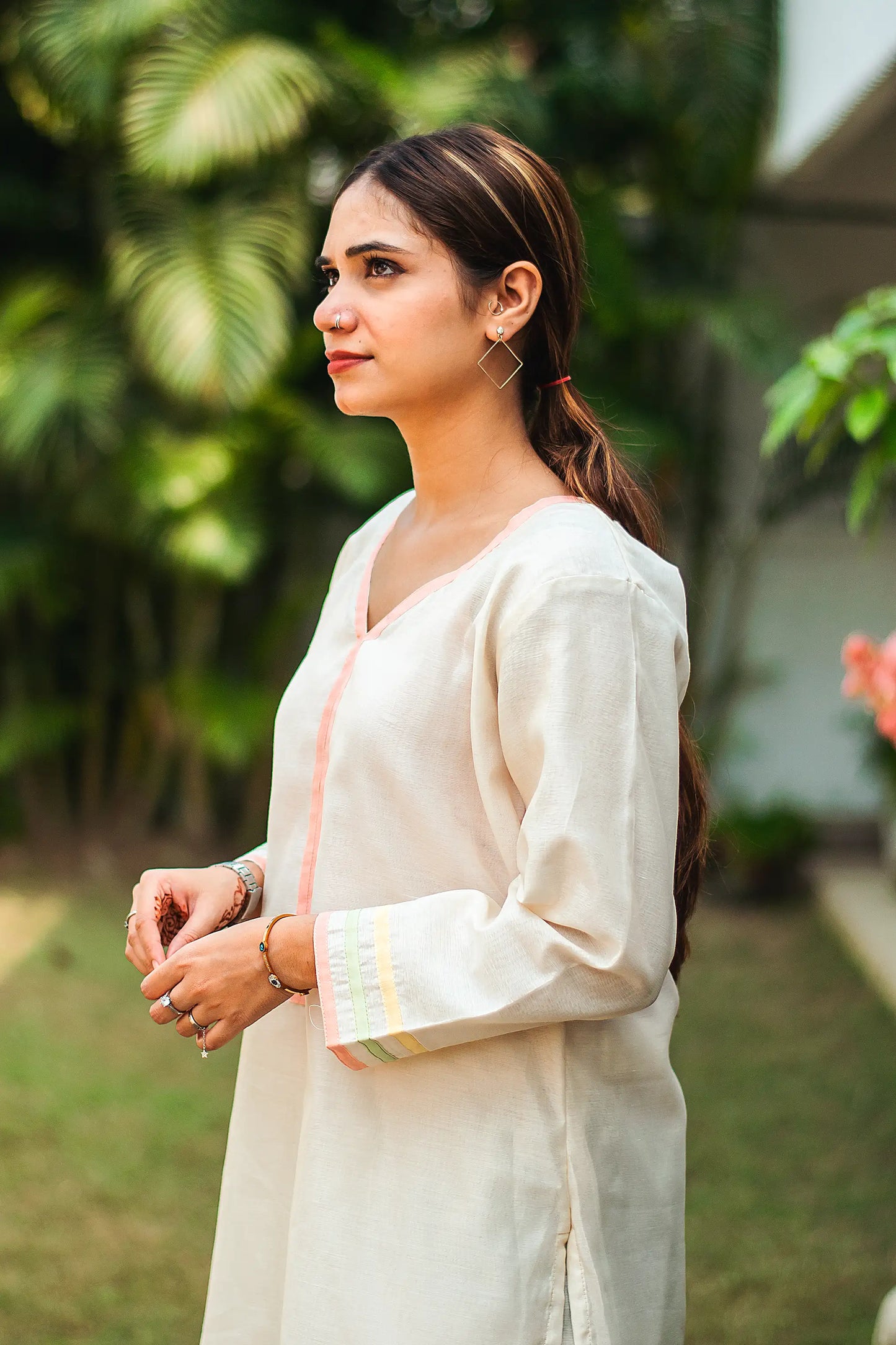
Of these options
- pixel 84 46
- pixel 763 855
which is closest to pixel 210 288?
pixel 84 46

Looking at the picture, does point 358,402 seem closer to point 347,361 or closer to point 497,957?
point 347,361

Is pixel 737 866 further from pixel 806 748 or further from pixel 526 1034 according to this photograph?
pixel 526 1034

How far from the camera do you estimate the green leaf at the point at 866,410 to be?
180 cm

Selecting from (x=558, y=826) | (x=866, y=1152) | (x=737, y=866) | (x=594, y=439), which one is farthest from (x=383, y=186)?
(x=737, y=866)

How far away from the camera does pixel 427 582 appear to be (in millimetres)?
1379

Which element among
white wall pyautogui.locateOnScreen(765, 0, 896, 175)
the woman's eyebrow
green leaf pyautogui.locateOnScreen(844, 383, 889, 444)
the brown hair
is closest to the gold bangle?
the brown hair

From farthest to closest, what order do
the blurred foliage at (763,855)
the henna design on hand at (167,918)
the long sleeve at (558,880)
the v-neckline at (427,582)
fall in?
the blurred foliage at (763,855) → the henna design on hand at (167,918) → the v-neckline at (427,582) → the long sleeve at (558,880)

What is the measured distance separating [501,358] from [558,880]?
0.53m

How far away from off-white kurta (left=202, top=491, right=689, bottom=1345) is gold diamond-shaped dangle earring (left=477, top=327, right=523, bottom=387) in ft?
0.51

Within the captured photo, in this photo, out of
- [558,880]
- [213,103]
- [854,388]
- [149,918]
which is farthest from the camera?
[213,103]

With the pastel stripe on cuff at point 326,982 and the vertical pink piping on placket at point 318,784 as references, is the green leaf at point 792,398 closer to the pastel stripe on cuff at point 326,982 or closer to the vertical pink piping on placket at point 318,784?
the vertical pink piping on placket at point 318,784

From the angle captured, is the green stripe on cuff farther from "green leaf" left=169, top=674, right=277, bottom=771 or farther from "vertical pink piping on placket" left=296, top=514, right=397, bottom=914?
"green leaf" left=169, top=674, right=277, bottom=771

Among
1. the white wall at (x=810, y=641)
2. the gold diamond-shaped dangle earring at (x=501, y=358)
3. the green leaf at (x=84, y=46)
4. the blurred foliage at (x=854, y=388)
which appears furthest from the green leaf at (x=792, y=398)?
the white wall at (x=810, y=641)

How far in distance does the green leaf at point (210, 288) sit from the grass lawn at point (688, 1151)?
2.10m
